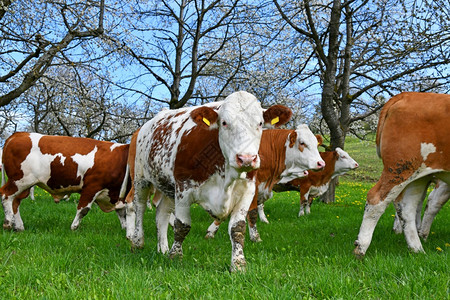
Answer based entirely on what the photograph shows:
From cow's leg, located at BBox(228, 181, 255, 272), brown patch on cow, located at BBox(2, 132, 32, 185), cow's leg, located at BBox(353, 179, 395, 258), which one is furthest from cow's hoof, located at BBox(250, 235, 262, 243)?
brown patch on cow, located at BBox(2, 132, 32, 185)

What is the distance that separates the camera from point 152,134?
18.4 feet

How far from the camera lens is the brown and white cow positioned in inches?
302

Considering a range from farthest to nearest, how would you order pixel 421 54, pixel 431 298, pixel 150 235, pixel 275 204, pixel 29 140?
pixel 275 204 < pixel 421 54 < pixel 29 140 < pixel 150 235 < pixel 431 298

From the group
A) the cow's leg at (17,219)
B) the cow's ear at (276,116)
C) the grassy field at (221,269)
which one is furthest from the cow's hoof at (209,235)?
the cow's leg at (17,219)

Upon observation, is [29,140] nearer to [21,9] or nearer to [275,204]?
[21,9]

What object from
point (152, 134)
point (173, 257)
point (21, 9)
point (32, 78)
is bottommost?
point (173, 257)

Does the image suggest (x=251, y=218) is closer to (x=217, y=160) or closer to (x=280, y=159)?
(x=280, y=159)

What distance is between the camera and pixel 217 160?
4.27m

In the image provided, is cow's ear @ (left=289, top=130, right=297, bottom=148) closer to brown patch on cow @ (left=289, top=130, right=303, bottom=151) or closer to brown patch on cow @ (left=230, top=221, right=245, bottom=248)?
brown patch on cow @ (left=289, top=130, right=303, bottom=151)

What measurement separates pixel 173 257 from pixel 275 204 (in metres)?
7.95

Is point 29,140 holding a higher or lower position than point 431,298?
higher

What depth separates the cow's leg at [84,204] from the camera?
750 cm

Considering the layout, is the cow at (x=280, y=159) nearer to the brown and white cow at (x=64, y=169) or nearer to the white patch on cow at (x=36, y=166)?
the brown and white cow at (x=64, y=169)

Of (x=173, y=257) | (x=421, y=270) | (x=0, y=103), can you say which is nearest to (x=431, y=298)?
(x=421, y=270)
